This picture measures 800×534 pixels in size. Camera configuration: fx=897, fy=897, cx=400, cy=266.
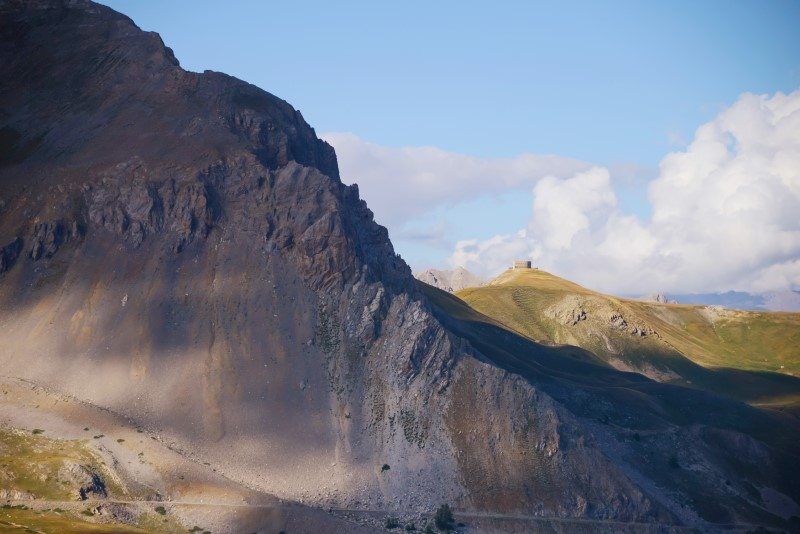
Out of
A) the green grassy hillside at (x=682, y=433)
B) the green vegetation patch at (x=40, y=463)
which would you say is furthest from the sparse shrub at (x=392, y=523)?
the green grassy hillside at (x=682, y=433)

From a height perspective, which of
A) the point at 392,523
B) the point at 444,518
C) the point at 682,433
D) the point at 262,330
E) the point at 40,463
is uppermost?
the point at 262,330

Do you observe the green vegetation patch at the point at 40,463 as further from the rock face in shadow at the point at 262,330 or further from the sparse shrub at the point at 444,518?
the sparse shrub at the point at 444,518

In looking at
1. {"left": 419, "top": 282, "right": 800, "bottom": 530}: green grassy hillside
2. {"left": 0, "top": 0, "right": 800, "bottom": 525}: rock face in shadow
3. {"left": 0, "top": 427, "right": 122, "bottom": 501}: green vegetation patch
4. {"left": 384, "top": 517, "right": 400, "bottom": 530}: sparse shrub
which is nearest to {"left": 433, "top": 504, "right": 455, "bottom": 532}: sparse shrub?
{"left": 0, "top": 0, "right": 800, "bottom": 525}: rock face in shadow

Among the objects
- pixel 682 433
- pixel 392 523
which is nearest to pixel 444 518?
pixel 392 523

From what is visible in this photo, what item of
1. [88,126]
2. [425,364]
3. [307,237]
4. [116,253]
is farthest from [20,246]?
[425,364]

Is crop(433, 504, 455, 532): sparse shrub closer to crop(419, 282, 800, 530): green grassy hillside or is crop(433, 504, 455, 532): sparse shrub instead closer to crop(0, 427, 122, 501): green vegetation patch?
crop(419, 282, 800, 530): green grassy hillside

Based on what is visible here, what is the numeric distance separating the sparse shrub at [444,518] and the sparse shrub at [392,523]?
5406 mm

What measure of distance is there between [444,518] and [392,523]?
292 inches

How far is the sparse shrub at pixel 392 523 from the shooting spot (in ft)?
402

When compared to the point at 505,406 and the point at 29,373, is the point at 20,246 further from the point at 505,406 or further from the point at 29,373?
the point at 505,406

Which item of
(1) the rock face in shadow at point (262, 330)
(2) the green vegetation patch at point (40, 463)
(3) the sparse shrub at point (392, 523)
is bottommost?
(3) the sparse shrub at point (392, 523)

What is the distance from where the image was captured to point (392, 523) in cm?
12312

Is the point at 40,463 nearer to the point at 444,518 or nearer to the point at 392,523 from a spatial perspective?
the point at 392,523

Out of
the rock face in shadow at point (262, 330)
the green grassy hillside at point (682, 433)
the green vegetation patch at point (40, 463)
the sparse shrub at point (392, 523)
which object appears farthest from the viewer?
the green grassy hillside at point (682, 433)
